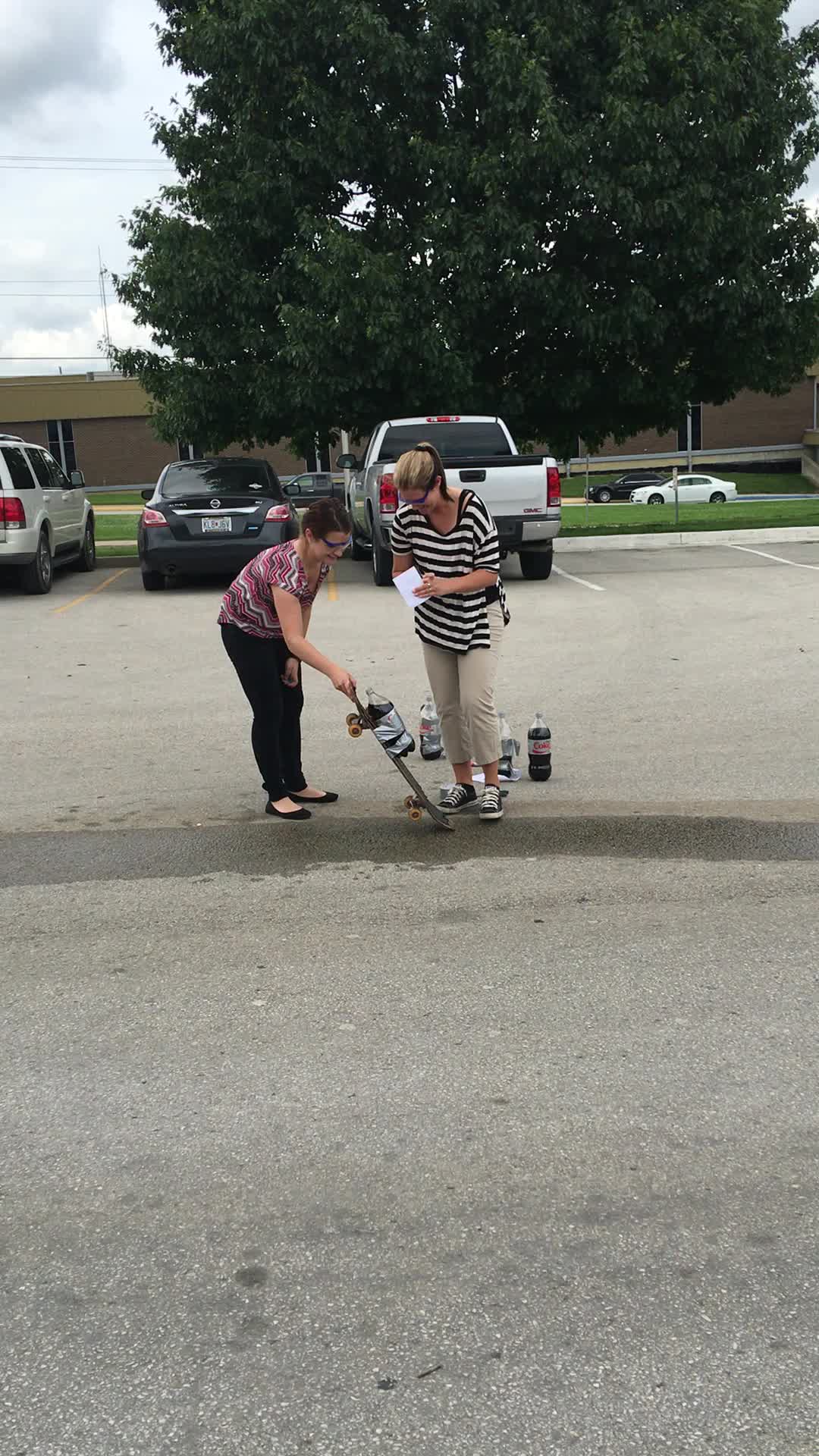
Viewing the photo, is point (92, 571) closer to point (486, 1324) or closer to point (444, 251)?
point (444, 251)

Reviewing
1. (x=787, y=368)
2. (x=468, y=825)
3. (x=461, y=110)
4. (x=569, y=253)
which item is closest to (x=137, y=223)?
(x=461, y=110)

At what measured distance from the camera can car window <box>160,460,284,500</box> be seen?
16453 millimetres

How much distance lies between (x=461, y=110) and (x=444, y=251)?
266cm

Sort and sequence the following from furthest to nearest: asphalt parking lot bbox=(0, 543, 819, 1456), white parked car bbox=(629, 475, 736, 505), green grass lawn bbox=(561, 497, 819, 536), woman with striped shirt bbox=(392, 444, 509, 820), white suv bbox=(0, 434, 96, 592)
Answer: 1. white parked car bbox=(629, 475, 736, 505)
2. green grass lawn bbox=(561, 497, 819, 536)
3. white suv bbox=(0, 434, 96, 592)
4. woman with striped shirt bbox=(392, 444, 509, 820)
5. asphalt parking lot bbox=(0, 543, 819, 1456)

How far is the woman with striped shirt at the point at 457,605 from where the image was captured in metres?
6.41

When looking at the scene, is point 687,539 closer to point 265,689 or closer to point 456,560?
point 456,560

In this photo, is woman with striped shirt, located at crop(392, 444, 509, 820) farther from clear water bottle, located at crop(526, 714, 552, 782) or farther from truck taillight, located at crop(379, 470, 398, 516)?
truck taillight, located at crop(379, 470, 398, 516)

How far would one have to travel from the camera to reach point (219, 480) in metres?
16.7

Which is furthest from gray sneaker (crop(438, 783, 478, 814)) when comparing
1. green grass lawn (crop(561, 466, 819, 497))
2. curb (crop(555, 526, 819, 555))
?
green grass lawn (crop(561, 466, 819, 497))

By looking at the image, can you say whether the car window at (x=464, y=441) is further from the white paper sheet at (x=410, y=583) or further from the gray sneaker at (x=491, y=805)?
the gray sneaker at (x=491, y=805)

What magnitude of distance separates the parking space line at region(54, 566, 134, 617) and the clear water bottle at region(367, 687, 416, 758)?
920 centimetres

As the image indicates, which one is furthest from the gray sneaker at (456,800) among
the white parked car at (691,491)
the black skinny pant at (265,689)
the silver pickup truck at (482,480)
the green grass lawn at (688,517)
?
the white parked car at (691,491)

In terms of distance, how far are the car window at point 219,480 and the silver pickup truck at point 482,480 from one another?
4.33ft

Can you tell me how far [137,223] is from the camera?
20.7m
